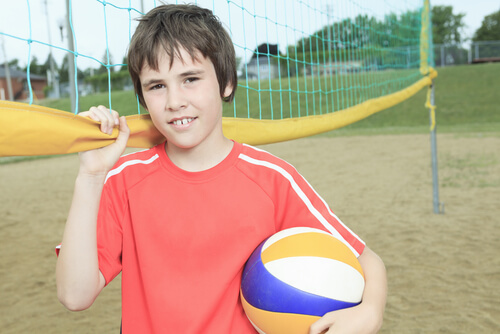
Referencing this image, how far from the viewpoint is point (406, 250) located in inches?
157

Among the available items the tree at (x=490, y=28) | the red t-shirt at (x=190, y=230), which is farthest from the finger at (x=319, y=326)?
the tree at (x=490, y=28)

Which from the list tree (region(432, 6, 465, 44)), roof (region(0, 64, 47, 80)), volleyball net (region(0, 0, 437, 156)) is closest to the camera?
volleyball net (region(0, 0, 437, 156))

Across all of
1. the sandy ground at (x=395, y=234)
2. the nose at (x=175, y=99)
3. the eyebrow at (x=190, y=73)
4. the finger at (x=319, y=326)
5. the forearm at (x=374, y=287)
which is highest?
the eyebrow at (x=190, y=73)

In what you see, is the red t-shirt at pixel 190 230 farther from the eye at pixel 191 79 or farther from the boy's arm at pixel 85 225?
the eye at pixel 191 79

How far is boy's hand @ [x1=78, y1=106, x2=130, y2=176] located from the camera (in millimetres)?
1221

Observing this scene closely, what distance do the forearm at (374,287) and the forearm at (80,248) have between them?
73cm

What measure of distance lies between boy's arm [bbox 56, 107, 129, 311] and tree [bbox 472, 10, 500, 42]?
174 feet

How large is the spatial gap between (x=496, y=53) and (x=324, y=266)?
98.6 ft

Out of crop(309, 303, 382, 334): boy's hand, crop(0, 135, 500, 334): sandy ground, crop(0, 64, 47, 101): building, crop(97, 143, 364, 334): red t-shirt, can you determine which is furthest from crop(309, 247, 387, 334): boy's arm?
crop(0, 64, 47, 101): building

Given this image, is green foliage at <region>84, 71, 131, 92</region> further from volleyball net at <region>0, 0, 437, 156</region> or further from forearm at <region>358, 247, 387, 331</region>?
forearm at <region>358, 247, 387, 331</region>

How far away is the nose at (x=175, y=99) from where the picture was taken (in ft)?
4.21

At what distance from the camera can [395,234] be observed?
443 centimetres

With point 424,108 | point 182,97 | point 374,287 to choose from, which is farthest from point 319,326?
point 424,108

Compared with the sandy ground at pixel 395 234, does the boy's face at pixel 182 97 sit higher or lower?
higher
